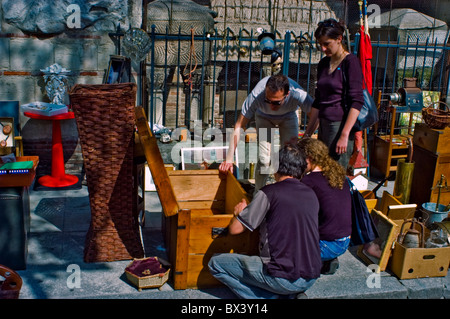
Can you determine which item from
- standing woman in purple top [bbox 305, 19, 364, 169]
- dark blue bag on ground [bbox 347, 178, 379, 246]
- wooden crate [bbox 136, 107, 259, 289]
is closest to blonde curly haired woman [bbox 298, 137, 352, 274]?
dark blue bag on ground [bbox 347, 178, 379, 246]

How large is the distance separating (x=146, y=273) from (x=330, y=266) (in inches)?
61.7

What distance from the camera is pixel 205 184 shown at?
5.16m

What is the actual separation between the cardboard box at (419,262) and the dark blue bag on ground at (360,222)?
1.04ft

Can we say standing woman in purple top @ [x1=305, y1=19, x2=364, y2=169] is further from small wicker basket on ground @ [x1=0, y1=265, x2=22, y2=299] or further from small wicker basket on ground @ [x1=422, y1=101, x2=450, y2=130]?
small wicker basket on ground @ [x1=0, y1=265, x2=22, y2=299]

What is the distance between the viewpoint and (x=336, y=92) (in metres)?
4.77

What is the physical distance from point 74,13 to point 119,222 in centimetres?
318

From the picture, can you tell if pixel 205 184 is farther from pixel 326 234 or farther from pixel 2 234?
pixel 2 234

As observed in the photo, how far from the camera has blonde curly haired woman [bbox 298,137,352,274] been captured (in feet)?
13.4

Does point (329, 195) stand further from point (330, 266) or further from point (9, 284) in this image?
point (9, 284)

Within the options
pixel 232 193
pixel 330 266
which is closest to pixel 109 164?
pixel 232 193

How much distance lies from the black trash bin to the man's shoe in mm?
2558

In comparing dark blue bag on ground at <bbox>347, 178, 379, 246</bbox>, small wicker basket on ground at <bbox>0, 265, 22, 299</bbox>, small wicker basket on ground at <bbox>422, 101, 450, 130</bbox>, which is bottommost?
small wicker basket on ground at <bbox>0, 265, 22, 299</bbox>

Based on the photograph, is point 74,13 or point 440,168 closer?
point 440,168
